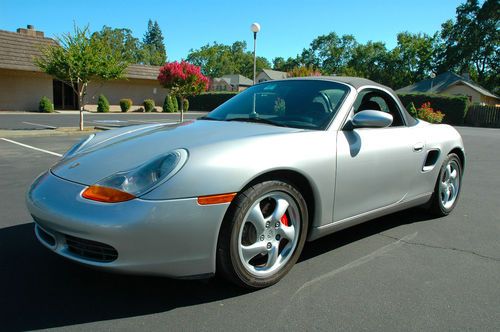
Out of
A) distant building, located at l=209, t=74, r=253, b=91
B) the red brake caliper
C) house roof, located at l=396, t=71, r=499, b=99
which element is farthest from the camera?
distant building, located at l=209, t=74, r=253, b=91

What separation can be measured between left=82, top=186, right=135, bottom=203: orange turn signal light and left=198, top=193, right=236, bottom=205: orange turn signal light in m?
0.39

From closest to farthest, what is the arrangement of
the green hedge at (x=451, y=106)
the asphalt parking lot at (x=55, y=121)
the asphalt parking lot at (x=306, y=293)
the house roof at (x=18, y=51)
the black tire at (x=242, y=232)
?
the asphalt parking lot at (x=306, y=293) → the black tire at (x=242, y=232) → the asphalt parking lot at (x=55, y=121) → the house roof at (x=18, y=51) → the green hedge at (x=451, y=106)

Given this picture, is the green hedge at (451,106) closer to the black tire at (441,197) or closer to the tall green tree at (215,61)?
the black tire at (441,197)

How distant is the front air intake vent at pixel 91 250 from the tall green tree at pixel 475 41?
62542 mm

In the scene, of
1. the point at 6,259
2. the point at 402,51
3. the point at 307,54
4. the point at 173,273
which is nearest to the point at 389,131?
the point at 173,273

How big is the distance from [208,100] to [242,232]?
41932 mm

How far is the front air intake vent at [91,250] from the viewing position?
2.34 meters

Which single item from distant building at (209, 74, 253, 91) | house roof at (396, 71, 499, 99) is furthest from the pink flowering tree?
distant building at (209, 74, 253, 91)

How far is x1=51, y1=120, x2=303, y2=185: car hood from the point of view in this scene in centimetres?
262

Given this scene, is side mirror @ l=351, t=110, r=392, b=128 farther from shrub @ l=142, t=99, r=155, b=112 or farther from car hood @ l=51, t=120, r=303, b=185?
shrub @ l=142, t=99, r=155, b=112

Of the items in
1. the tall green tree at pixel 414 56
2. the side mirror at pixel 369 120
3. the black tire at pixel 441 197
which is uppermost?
the tall green tree at pixel 414 56

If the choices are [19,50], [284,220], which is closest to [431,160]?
[284,220]

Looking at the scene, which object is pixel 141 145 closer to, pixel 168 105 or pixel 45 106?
pixel 45 106

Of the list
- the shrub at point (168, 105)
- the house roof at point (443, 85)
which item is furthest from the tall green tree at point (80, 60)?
the house roof at point (443, 85)
